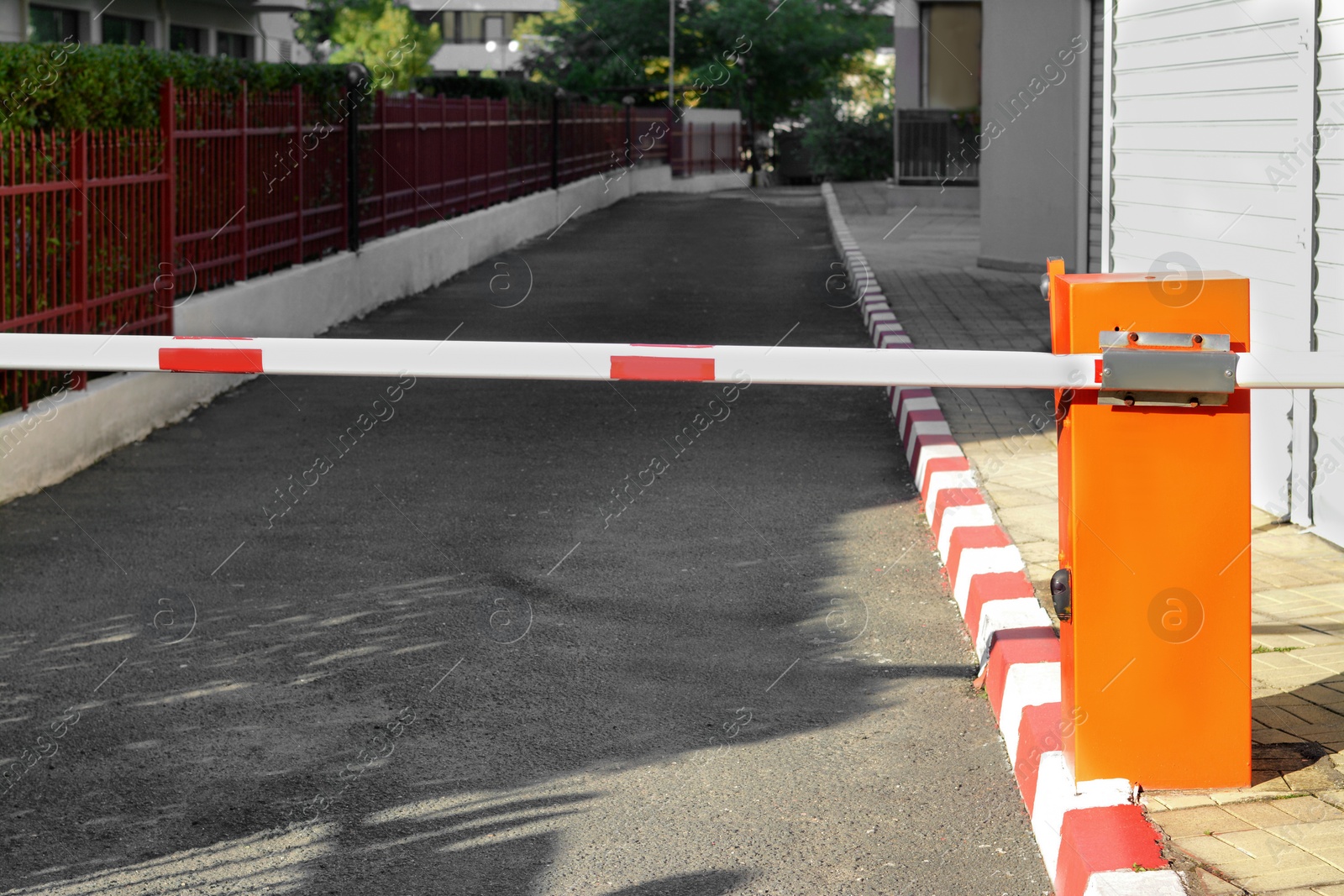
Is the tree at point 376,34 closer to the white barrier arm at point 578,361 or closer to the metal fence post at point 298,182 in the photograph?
the metal fence post at point 298,182

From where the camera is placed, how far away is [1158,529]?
3.65 m

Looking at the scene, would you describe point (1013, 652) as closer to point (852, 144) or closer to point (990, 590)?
point (990, 590)

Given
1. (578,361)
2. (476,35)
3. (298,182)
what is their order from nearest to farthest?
1. (578,361)
2. (298,182)
3. (476,35)

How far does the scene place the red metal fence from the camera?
26.9 ft

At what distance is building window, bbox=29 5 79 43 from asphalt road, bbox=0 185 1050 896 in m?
16.9

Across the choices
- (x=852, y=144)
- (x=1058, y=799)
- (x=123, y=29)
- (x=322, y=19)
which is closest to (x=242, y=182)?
(x=1058, y=799)

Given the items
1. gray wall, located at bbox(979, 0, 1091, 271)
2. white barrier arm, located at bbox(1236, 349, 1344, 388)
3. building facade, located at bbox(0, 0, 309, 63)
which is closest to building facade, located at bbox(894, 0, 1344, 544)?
white barrier arm, located at bbox(1236, 349, 1344, 388)

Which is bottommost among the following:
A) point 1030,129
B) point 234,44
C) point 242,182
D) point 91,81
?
point 242,182

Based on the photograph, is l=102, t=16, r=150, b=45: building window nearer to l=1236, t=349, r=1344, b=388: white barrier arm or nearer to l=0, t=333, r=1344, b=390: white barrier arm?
l=0, t=333, r=1344, b=390: white barrier arm

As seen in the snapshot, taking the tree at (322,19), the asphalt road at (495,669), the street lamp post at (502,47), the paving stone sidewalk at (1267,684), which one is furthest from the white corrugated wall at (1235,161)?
the street lamp post at (502,47)

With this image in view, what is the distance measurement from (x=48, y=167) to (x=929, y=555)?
4.95 meters

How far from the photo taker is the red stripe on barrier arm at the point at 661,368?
3.80 meters

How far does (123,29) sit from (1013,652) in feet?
85.0

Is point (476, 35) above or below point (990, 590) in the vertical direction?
above
